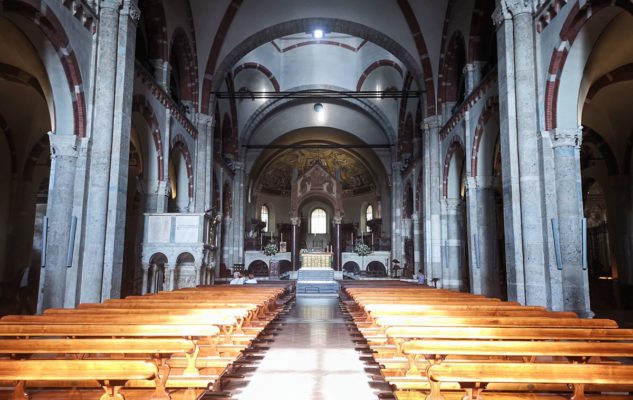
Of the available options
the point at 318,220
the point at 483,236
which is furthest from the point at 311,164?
the point at 483,236

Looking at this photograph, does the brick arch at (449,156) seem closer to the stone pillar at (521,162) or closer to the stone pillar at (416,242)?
the stone pillar at (416,242)

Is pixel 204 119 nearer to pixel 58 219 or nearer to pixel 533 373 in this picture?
pixel 58 219

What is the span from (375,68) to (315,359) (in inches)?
961

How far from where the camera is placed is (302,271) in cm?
2180

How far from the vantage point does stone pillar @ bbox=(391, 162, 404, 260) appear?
30.3m

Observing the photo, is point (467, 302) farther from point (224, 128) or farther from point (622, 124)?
point (224, 128)

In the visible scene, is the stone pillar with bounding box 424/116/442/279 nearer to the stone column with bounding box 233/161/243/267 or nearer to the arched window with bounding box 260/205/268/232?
the stone column with bounding box 233/161/243/267

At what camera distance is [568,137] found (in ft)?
31.4

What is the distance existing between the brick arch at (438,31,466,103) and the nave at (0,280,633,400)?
46.4 ft

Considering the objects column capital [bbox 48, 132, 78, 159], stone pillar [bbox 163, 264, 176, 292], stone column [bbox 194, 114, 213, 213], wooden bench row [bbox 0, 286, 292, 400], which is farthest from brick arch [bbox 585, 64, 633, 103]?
stone column [bbox 194, 114, 213, 213]

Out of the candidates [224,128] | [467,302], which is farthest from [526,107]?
[224,128]

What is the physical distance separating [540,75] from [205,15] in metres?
14.1

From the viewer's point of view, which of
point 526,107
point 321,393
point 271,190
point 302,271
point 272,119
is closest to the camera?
point 321,393

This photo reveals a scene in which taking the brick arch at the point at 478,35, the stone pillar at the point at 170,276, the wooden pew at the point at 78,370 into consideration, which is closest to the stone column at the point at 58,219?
the stone pillar at the point at 170,276
